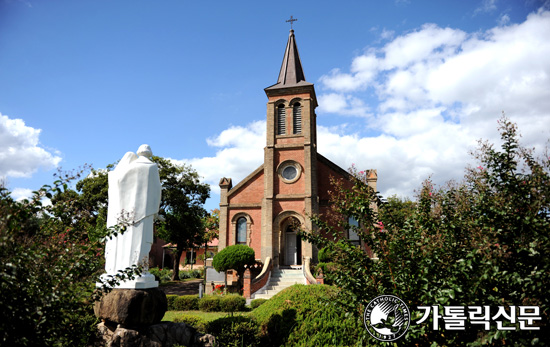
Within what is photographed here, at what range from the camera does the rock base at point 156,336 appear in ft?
21.0

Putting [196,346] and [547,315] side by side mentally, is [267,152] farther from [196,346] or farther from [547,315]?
[547,315]

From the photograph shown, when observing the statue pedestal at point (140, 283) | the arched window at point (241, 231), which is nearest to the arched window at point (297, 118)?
the arched window at point (241, 231)

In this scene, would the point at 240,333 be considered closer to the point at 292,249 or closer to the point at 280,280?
the point at 280,280

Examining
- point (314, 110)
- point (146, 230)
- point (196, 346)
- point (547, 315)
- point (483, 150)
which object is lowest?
point (196, 346)

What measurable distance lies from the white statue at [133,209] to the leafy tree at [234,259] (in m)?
15.0

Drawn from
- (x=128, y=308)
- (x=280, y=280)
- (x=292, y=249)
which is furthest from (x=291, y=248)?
(x=128, y=308)

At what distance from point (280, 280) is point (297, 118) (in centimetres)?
1225

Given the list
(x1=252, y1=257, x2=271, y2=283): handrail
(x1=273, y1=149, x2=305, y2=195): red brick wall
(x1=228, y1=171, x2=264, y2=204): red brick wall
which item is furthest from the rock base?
(x1=228, y1=171, x2=264, y2=204): red brick wall

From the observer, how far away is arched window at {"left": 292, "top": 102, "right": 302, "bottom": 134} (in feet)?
88.9

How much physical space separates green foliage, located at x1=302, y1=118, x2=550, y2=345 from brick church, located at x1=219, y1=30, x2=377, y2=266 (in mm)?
19474

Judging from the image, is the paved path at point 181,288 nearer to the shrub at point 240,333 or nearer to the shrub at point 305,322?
the shrub at point 240,333

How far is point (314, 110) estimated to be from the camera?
97.1 feet

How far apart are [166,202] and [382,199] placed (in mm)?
26628

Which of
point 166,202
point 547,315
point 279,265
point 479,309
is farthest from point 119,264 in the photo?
point 166,202
